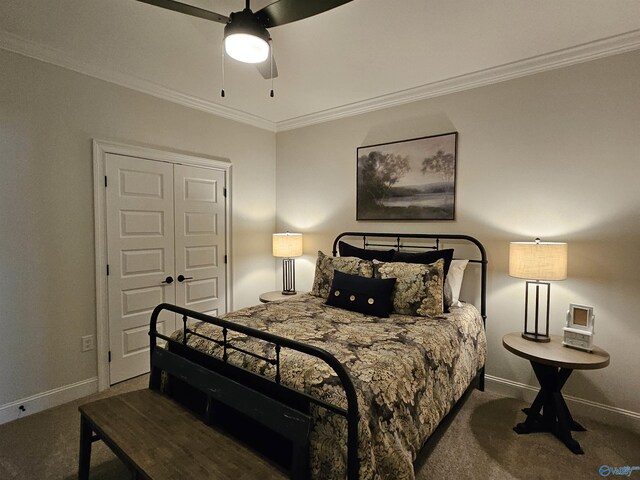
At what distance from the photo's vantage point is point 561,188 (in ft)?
8.64

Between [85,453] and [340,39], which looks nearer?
[85,453]

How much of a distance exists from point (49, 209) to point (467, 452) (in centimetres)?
343

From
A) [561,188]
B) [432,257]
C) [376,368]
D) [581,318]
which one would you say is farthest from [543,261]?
[376,368]

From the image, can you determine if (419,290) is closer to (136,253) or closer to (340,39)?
(340,39)

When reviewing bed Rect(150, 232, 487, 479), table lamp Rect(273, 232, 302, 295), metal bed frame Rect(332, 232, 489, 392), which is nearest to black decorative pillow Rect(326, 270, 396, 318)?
bed Rect(150, 232, 487, 479)

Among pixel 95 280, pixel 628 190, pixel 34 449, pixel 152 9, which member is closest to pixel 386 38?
pixel 152 9

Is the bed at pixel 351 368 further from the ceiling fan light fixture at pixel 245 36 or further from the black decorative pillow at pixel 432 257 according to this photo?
→ the ceiling fan light fixture at pixel 245 36

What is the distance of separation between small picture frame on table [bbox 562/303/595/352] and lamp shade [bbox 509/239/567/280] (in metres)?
0.24

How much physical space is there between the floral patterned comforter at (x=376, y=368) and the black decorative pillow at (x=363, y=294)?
0.08 metres

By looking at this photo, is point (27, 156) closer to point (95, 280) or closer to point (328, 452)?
point (95, 280)

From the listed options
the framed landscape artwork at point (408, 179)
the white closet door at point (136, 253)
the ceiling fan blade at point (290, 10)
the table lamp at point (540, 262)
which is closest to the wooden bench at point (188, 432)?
the white closet door at point (136, 253)

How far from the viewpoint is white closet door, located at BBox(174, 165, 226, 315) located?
349 centimetres

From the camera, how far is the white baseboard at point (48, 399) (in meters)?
2.46

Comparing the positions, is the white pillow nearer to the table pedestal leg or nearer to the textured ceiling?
the table pedestal leg
